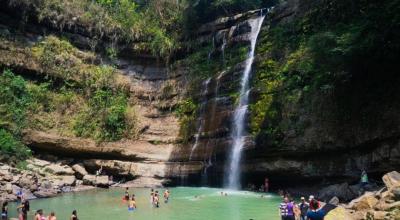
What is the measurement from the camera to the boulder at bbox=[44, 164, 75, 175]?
29562 millimetres

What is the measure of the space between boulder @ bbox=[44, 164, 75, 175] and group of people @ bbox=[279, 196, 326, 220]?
18953 millimetres

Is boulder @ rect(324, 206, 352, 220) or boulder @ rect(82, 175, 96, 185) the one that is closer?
boulder @ rect(324, 206, 352, 220)

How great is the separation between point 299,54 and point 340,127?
6.84 meters

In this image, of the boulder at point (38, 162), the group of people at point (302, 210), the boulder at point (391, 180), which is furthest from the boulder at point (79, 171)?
the boulder at point (391, 180)

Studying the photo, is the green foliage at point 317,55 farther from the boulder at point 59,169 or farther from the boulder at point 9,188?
the boulder at point 9,188

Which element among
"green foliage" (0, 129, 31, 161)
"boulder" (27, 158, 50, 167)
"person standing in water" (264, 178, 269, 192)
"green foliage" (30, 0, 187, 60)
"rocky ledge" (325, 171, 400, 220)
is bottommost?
"rocky ledge" (325, 171, 400, 220)

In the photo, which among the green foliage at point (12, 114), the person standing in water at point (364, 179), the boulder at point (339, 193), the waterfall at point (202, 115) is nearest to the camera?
the boulder at point (339, 193)

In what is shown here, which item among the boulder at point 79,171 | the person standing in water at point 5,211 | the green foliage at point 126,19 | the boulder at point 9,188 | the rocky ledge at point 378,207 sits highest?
the green foliage at point 126,19

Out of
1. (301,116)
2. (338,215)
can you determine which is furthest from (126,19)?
(338,215)

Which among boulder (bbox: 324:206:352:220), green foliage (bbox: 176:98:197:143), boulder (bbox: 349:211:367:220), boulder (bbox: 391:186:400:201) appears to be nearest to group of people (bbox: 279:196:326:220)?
boulder (bbox: 324:206:352:220)

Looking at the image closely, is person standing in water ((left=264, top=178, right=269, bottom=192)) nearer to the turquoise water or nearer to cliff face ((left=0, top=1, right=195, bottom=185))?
the turquoise water

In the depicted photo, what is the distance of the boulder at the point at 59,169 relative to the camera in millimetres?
29562

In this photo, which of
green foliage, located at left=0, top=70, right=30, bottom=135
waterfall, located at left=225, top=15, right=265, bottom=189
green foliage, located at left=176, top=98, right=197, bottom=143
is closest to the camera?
waterfall, located at left=225, top=15, right=265, bottom=189

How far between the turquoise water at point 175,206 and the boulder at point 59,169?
3.46m
